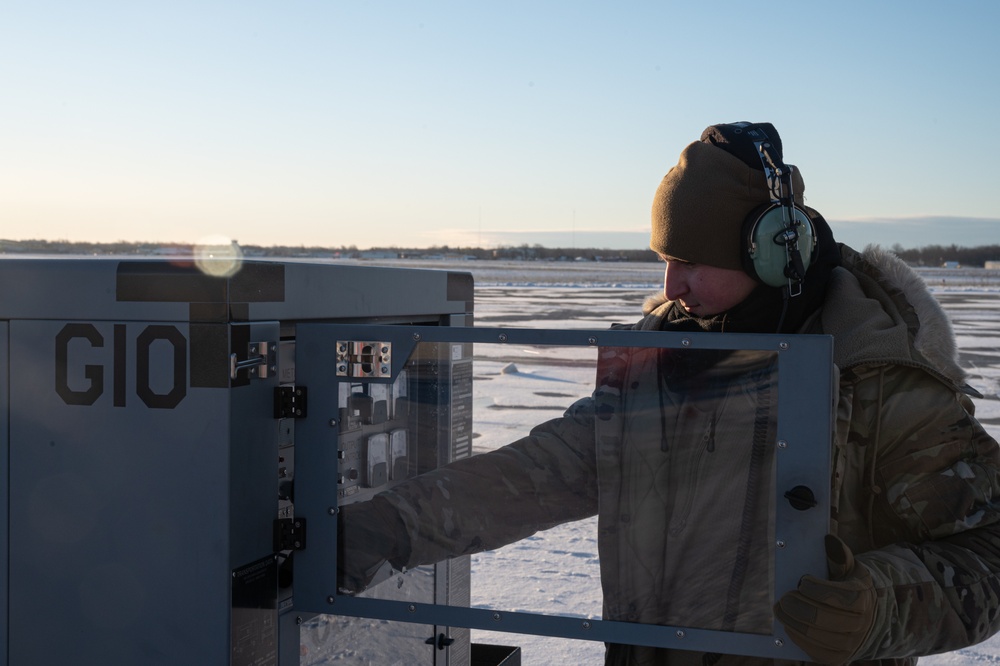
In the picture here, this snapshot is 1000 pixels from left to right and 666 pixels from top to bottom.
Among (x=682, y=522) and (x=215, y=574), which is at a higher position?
(x=682, y=522)

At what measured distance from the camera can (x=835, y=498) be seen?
1.73 meters

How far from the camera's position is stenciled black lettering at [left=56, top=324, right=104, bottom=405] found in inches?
70.1

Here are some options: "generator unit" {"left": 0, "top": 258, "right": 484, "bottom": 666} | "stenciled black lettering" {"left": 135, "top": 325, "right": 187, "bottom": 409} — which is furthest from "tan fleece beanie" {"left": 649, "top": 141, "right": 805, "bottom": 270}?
"stenciled black lettering" {"left": 135, "top": 325, "right": 187, "bottom": 409}

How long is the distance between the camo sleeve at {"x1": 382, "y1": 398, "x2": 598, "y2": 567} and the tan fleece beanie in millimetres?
408

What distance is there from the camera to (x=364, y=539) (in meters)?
1.92

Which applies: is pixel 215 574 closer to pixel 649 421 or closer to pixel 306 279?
pixel 306 279

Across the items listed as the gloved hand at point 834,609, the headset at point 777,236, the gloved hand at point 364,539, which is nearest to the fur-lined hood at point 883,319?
the headset at point 777,236

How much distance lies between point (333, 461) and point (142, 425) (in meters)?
0.37

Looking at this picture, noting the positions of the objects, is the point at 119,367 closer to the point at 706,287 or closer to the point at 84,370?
the point at 84,370

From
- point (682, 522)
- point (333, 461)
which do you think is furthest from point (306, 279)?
point (682, 522)

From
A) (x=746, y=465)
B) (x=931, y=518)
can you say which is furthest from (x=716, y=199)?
(x=931, y=518)

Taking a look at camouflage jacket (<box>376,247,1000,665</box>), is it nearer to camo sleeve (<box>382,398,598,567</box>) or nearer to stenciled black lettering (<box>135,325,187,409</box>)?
camo sleeve (<box>382,398,598,567</box>)

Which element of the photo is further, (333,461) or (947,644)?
(333,461)

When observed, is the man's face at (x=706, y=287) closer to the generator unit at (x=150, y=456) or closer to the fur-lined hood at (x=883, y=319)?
the fur-lined hood at (x=883, y=319)
